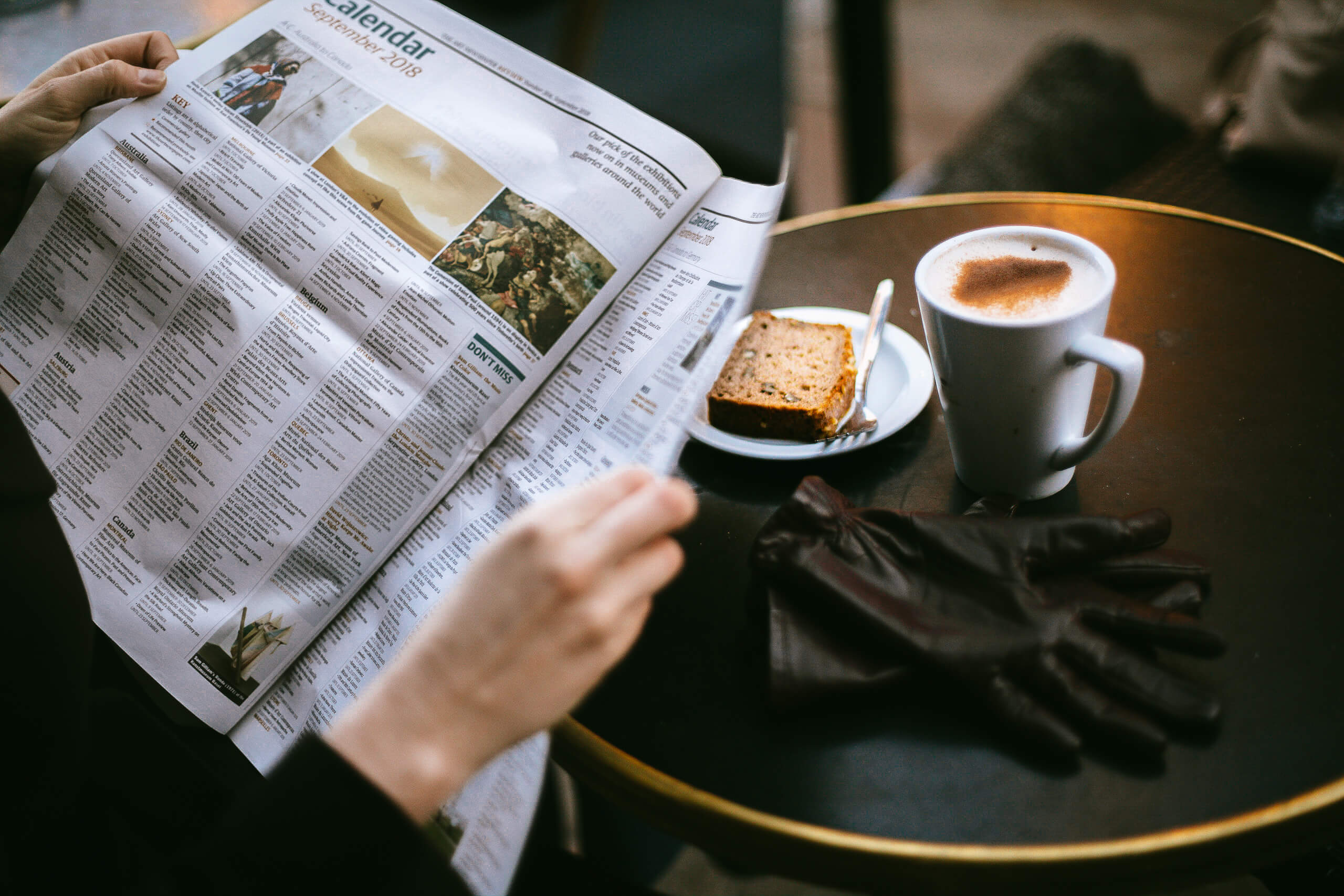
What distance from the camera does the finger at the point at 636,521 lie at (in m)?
0.43

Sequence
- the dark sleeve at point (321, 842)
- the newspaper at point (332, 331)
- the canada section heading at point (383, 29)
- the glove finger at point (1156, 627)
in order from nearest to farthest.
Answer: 1. the dark sleeve at point (321, 842)
2. the glove finger at point (1156, 627)
3. the newspaper at point (332, 331)
4. the canada section heading at point (383, 29)

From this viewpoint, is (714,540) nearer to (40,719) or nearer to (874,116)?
(40,719)

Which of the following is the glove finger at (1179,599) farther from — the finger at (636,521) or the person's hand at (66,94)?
the person's hand at (66,94)

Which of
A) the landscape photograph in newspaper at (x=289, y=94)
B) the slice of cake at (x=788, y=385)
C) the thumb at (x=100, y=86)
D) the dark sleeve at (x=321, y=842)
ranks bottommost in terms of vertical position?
the slice of cake at (x=788, y=385)

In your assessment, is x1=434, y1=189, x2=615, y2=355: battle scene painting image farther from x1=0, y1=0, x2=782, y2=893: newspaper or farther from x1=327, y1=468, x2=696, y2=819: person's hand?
x1=327, y1=468, x2=696, y2=819: person's hand

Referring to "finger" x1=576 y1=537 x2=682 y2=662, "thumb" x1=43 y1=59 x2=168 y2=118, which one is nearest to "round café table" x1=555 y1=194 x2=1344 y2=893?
"finger" x1=576 y1=537 x2=682 y2=662

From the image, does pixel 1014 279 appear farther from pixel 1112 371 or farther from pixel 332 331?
pixel 332 331

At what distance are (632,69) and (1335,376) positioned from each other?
1.26 m

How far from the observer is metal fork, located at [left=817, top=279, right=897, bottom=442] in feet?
2.35

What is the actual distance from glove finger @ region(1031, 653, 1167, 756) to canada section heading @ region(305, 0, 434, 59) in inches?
25.3

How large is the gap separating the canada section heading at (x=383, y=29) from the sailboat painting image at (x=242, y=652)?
46cm

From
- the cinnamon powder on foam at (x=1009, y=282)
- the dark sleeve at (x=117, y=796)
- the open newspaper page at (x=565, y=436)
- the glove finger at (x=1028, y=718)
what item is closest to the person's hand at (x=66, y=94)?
the dark sleeve at (x=117, y=796)

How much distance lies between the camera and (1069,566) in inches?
21.8

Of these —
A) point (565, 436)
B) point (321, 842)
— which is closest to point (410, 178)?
point (565, 436)
